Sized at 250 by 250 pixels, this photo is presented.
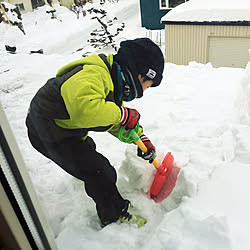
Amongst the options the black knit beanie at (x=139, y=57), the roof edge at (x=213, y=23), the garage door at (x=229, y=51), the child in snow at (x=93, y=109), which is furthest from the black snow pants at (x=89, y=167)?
the roof edge at (x=213, y=23)

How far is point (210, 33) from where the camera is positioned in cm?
379

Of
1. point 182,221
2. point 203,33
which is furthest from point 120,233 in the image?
point 203,33

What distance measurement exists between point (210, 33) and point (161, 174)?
10.7 ft

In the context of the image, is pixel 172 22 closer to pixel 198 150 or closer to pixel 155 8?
pixel 155 8

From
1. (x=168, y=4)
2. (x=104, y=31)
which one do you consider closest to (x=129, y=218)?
(x=104, y=31)

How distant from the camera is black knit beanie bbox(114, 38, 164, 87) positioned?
0.95m

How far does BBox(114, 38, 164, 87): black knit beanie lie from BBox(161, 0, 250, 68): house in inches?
119

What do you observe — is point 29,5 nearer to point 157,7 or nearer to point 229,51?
point 229,51

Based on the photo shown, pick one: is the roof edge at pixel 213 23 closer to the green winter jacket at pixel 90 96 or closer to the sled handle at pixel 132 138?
the sled handle at pixel 132 138

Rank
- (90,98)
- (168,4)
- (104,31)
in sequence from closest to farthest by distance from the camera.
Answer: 1. (90,98)
2. (104,31)
3. (168,4)

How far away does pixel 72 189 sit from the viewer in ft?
4.36

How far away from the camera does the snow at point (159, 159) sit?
2.44 feet

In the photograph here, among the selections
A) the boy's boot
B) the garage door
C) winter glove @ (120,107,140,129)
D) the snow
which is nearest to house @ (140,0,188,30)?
the garage door

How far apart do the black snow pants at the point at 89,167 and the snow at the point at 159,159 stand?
2.2 inches
